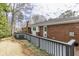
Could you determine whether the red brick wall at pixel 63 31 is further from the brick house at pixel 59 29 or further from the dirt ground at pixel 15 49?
the dirt ground at pixel 15 49

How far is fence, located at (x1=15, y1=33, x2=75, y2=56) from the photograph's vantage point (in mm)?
2209

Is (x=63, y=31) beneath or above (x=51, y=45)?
above

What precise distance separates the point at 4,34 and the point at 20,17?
0.34 meters

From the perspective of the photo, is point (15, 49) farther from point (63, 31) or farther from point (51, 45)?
point (63, 31)

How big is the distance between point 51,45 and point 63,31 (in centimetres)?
26

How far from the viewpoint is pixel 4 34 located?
2377 mm

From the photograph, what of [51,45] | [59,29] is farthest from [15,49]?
[59,29]

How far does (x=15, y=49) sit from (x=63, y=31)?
0.74 m

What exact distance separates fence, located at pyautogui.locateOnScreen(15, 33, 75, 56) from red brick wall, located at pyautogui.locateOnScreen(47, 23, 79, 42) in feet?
0.23

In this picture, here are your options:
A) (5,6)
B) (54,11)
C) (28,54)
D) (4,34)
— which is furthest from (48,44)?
(5,6)

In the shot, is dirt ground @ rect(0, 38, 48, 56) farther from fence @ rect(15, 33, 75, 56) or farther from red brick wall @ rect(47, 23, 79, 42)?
red brick wall @ rect(47, 23, 79, 42)

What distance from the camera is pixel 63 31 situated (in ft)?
7.52

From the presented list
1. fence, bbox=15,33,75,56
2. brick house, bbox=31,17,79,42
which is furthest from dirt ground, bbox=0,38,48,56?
brick house, bbox=31,17,79,42

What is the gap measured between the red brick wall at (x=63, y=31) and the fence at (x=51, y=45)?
0.23 ft
